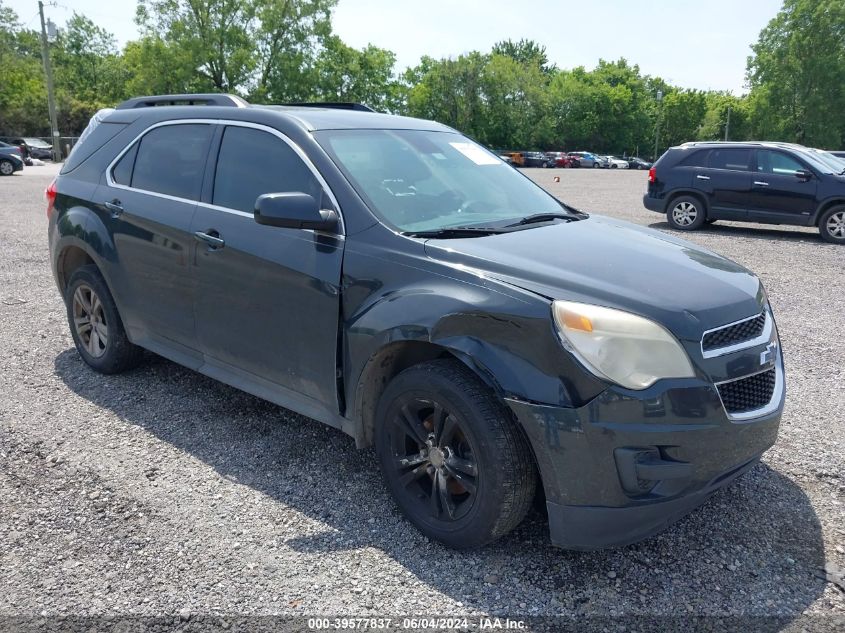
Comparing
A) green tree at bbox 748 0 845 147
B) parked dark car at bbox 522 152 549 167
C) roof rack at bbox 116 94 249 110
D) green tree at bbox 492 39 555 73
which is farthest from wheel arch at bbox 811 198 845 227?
green tree at bbox 492 39 555 73

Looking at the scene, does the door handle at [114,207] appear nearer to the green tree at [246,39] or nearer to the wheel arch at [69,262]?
the wheel arch at [69,262]

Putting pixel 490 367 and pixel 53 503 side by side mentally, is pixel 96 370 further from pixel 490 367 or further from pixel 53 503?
pixel 490 367

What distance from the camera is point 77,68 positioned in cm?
7675

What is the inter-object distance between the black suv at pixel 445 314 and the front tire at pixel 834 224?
10.1m

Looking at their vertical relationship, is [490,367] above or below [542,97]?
below

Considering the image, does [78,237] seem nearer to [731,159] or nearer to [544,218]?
[544,218]

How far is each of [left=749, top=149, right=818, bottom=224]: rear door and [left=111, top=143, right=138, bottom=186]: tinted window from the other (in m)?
11.4

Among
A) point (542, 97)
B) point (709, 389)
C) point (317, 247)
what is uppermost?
point (542, 97)

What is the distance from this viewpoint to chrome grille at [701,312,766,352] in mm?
2635

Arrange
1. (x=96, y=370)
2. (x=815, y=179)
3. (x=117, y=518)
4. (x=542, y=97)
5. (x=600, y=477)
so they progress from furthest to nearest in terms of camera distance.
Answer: (x=542, y=97) → (x=815, y=179) → (x=96, y=370) → (x=117, y=518) → (x=600, y=477)

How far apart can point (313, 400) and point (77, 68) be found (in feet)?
285

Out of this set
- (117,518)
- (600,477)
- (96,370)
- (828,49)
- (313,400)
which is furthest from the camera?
(828,49)

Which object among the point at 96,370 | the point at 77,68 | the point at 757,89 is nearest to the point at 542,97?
the point at 757,89

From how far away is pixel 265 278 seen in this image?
11.5ft
